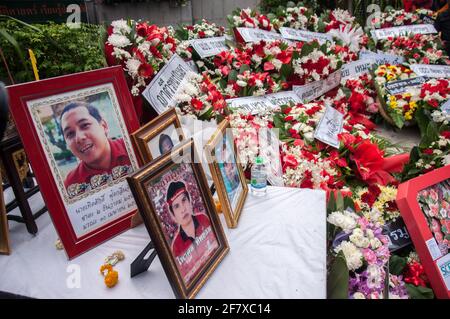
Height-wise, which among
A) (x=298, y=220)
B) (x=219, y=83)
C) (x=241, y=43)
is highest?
(x=241, y=43)

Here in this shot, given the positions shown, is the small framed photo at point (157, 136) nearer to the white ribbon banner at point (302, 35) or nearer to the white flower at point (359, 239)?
the white flower at point (359, 239)

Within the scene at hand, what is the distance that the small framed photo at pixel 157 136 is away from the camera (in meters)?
0.97

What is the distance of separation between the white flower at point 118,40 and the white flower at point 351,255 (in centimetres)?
120

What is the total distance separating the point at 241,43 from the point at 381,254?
2.12m

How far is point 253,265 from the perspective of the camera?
0.95m

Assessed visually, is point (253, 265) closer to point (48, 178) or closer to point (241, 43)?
point (48, 178)

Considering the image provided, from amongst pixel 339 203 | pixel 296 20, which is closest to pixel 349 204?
pixel 339 203

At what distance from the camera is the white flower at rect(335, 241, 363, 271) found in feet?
3.37

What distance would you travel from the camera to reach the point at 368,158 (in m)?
1.71

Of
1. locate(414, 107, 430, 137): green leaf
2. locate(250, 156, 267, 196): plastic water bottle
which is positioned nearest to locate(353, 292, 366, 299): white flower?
locate(250, 156, 267, 196): plastic water bottle

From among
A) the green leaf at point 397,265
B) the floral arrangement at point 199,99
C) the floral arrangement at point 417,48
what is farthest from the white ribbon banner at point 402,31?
the green leaf at point 397,265

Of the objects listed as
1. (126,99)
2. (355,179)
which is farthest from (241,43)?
(126,99)

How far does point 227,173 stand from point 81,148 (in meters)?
0.48

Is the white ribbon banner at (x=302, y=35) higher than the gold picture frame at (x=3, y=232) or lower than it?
higher
